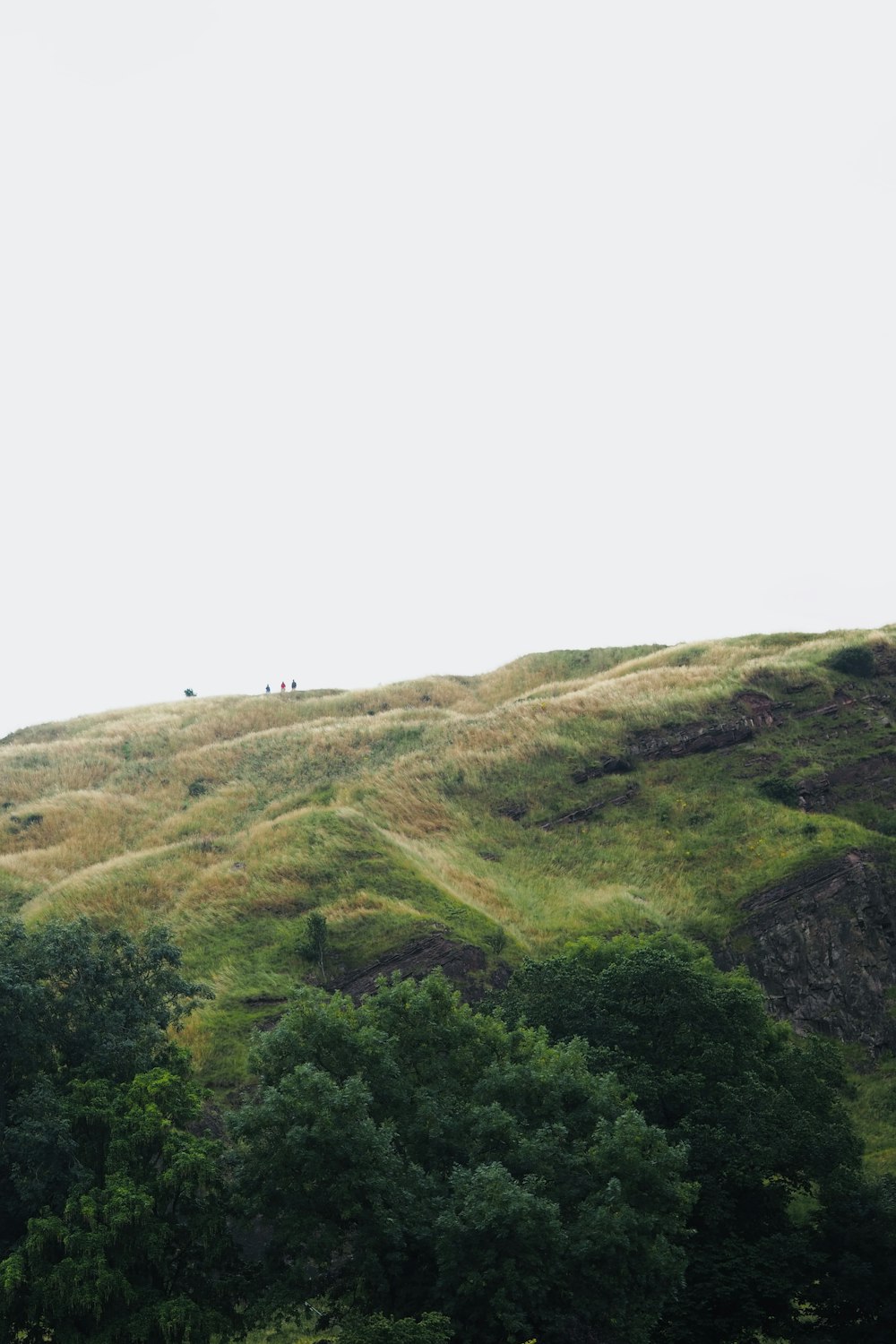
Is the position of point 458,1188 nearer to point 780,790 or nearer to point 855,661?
point 780,790

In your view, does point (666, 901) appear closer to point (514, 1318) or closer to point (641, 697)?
point (641, 697)

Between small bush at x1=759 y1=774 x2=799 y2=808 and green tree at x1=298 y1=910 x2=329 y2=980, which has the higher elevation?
small bush at x1=759 y1=774 x2=799 y2=808

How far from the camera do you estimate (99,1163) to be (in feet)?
67.7

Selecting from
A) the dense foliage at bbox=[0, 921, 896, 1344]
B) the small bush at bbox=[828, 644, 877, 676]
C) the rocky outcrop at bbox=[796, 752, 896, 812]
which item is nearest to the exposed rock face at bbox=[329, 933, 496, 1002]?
the dense foliage at bbox=[0, 921, 896, 1344]

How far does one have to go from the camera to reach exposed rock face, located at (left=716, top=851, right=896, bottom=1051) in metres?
38.4

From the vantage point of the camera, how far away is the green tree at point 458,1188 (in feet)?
59.5

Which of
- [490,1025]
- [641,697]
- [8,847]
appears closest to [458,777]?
[641,697]

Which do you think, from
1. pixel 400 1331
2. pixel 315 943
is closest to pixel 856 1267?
pixel 400 1331

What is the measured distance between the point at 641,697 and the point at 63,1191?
4631cm

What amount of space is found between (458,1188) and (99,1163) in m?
7.42

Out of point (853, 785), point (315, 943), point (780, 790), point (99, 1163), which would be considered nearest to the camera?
point (99, 1163)

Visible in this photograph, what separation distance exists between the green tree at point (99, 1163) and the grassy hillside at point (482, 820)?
774cm

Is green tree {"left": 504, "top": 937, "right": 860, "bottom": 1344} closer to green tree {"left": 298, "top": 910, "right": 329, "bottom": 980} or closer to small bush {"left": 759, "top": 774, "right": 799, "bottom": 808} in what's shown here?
green tree {"left": 298, "top": 910, "right": 329, "bottom": 980}

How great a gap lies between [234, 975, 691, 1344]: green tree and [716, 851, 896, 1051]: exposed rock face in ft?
63.8
